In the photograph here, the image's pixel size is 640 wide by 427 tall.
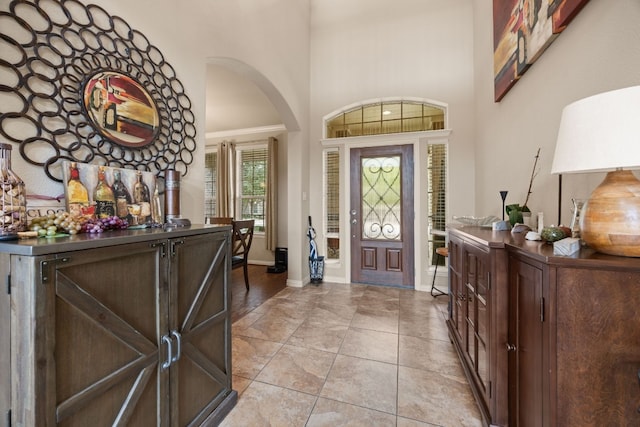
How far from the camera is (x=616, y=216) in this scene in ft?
2.83

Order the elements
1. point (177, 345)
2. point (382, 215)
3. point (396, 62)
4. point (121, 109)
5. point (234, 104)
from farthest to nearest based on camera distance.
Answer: point (234, 104), point (382, 215), point (396, 62), point (121, 109), point (177, 345)

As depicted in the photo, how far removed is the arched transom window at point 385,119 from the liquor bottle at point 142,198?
3.26 metres

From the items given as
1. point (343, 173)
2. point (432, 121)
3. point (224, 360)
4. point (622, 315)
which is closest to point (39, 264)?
point (224, 360)

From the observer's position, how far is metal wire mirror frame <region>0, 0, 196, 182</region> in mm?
1112

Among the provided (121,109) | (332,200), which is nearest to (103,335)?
(121,109)

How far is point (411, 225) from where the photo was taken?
3.99 metres

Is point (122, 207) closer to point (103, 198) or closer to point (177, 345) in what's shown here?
point (103, 198)

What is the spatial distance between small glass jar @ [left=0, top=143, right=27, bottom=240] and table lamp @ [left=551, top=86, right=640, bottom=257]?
1.89m

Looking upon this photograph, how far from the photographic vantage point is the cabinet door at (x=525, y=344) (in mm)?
986

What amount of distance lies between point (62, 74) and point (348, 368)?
240cm

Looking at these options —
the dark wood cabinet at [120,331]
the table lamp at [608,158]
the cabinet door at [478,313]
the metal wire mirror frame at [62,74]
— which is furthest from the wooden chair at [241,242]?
the table lamp at [608,158]

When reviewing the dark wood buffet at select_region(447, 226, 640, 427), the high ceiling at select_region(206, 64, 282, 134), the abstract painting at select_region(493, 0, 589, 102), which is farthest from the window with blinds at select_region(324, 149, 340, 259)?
the dark wood buffet at select_region(447, 226, 640, 427)

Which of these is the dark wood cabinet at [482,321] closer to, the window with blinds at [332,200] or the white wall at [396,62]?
the white wall at [396,62]

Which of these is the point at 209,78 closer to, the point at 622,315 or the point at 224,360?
the point at 224,360
